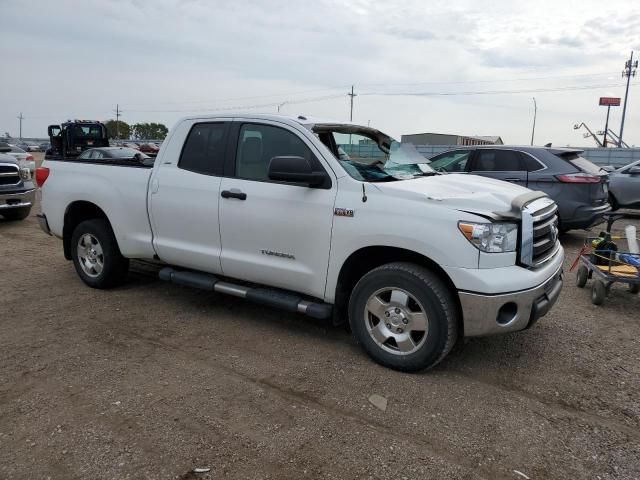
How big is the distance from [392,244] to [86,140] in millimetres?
23204

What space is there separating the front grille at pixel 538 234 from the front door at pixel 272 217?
1.40 metres

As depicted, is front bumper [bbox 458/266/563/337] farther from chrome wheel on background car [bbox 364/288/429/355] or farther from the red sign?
the red sign

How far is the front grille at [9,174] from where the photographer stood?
380 inches

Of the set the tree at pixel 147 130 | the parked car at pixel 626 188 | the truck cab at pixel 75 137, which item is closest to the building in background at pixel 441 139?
the truck cab at pixel 75 137

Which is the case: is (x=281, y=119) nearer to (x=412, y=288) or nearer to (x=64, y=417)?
(x=412, y=288)

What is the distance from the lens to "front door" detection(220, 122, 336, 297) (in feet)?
13.2

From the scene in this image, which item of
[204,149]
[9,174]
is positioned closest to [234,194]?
[204,149]

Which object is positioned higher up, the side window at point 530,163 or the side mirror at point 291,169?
the side window at point 530,163

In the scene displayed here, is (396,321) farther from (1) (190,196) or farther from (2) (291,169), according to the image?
(1) (190,196)

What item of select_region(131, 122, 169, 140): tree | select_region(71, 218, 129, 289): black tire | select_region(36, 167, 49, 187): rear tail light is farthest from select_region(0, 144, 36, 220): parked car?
select_region(131, 122, 169, 140): tree

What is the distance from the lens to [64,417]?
10.4 ft

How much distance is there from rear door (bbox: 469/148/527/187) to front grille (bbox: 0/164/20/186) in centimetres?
856

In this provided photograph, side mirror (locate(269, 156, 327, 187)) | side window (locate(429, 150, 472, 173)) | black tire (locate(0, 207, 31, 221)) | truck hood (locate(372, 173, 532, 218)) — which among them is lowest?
black tire (locate(0, 207, 31, 221))

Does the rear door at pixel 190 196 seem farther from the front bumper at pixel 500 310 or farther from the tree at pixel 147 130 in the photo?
the tree at pixel 147 130
